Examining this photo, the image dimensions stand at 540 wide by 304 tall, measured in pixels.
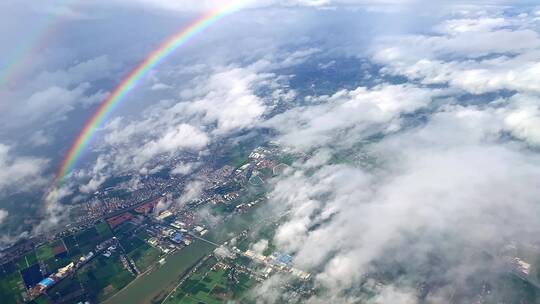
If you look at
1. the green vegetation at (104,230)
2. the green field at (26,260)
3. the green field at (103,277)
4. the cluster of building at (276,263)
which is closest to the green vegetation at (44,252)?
the green field at (26,260)

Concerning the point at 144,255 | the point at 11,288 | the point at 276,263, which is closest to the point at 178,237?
the point at 144,255

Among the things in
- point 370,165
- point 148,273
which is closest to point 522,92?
point 370,165

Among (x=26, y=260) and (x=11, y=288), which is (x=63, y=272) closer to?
(x=11, y=288)

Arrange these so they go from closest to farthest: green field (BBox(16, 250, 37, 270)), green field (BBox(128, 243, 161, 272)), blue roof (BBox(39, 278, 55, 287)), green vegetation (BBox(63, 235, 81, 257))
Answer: blue roof (BBox(39, 278, 55, 287)), green field (BBox(128, 243, 161, 272)), green field (BBox(16, 250, 37, 270)), green vegetation (BBox(63, 235, 81, 257))

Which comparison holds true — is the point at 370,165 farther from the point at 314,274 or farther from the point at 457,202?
the point at 314,274

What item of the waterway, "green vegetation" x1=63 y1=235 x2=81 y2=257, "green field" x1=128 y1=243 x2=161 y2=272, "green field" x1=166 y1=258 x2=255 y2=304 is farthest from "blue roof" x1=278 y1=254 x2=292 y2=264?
"green vegetation" x1=63 y1=235 x2=81 y2=257

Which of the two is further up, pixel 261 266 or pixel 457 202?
pixel 457 202

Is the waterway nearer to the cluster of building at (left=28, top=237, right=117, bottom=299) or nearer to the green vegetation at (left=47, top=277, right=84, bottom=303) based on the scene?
the green vegetation at (left=47, top=277, right=84, bottom=303)
